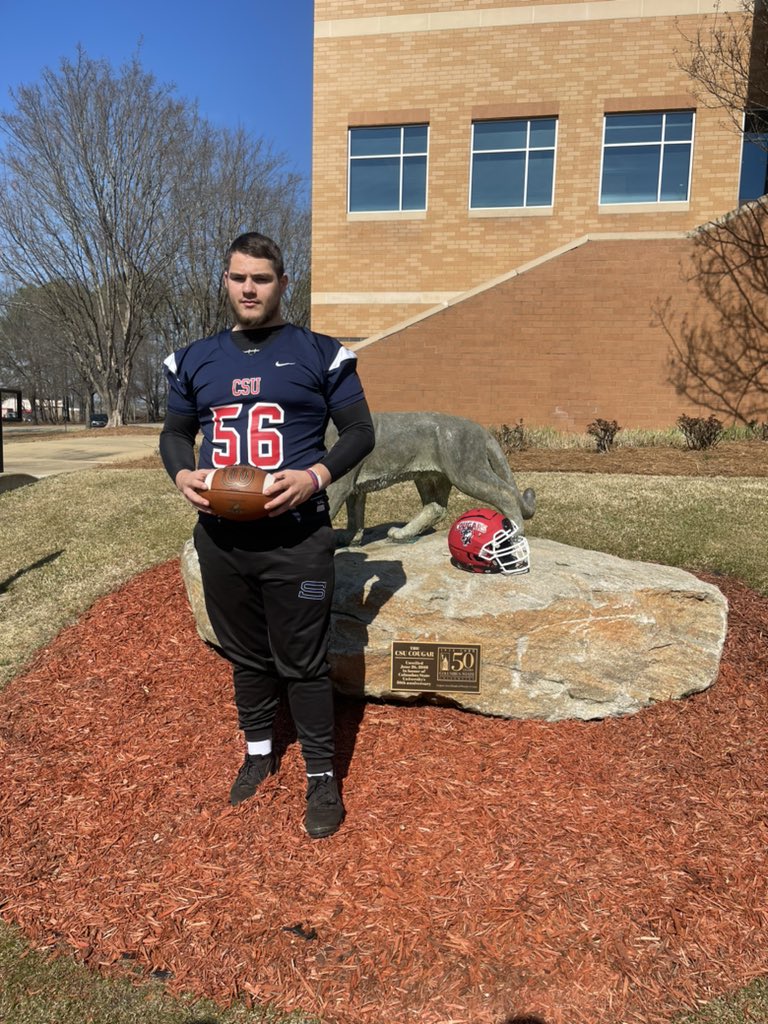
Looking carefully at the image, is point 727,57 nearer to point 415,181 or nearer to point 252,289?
point 415,181

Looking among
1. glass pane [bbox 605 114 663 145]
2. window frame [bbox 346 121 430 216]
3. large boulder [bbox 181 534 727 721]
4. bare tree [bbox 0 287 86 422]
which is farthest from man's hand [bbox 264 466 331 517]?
bare tree [bbox 0 287 86 422]

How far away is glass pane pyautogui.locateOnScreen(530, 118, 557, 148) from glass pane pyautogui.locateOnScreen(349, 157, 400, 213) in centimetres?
337

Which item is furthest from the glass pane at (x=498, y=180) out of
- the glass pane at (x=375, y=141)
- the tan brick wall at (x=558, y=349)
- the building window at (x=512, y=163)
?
the tan brick wall at (x=558, y=349)

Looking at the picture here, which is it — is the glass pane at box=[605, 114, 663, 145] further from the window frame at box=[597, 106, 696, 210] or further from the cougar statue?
the cougar statue

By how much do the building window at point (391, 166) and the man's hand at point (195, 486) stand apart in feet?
Answer: 55.4

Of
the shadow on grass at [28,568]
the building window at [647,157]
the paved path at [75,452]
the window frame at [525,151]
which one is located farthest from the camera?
the window frame at [525,151]

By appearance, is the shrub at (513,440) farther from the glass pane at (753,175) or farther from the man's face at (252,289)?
the glass pane at (753,175)

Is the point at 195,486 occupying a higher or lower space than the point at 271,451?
lower

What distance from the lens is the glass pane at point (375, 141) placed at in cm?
1759

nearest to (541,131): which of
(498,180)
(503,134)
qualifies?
(503,134)

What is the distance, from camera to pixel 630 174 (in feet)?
55.2

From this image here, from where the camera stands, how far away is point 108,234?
80.9 ft

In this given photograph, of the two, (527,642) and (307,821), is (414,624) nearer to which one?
(527,642)

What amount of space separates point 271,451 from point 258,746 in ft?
4.61
